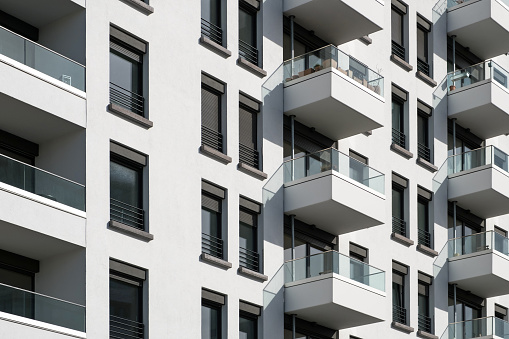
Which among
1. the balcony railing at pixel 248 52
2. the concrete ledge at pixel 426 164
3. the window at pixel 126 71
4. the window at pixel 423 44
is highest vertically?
the window at pixel 423 44

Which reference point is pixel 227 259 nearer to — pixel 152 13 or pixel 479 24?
pixel 152 13

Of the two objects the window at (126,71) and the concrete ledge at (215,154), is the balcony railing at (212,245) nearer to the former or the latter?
the concrete ledge at (215,154)

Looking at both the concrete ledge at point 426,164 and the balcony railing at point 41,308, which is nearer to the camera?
the balcony railing at point 41,308

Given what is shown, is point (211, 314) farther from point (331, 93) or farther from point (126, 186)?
point (331, 93)

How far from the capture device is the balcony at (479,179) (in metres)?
44.9

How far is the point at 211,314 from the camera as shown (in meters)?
34.8

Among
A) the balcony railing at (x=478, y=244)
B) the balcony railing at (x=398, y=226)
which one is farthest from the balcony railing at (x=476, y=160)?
the balcony railing at (x=398, y=226)

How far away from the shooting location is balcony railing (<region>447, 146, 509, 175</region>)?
4528 centimetres

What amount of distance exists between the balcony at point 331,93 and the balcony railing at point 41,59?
27.7ft

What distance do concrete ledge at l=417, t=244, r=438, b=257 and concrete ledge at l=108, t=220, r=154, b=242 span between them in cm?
1284

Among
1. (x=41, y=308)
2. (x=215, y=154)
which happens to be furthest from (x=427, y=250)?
(x=41, y=308)

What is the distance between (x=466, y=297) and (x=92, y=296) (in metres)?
18.0

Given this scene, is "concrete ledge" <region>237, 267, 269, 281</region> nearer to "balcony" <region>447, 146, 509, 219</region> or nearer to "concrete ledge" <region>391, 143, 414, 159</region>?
"concrete ledge" <region>391, 143, 414, 159</region>

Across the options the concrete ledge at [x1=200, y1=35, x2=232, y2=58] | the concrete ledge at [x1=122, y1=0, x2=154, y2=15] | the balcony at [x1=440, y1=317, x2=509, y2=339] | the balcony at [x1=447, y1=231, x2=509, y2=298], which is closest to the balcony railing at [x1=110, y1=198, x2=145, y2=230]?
the concrete ledge at [x1=122, y1=0, x2=154, y2=15]
